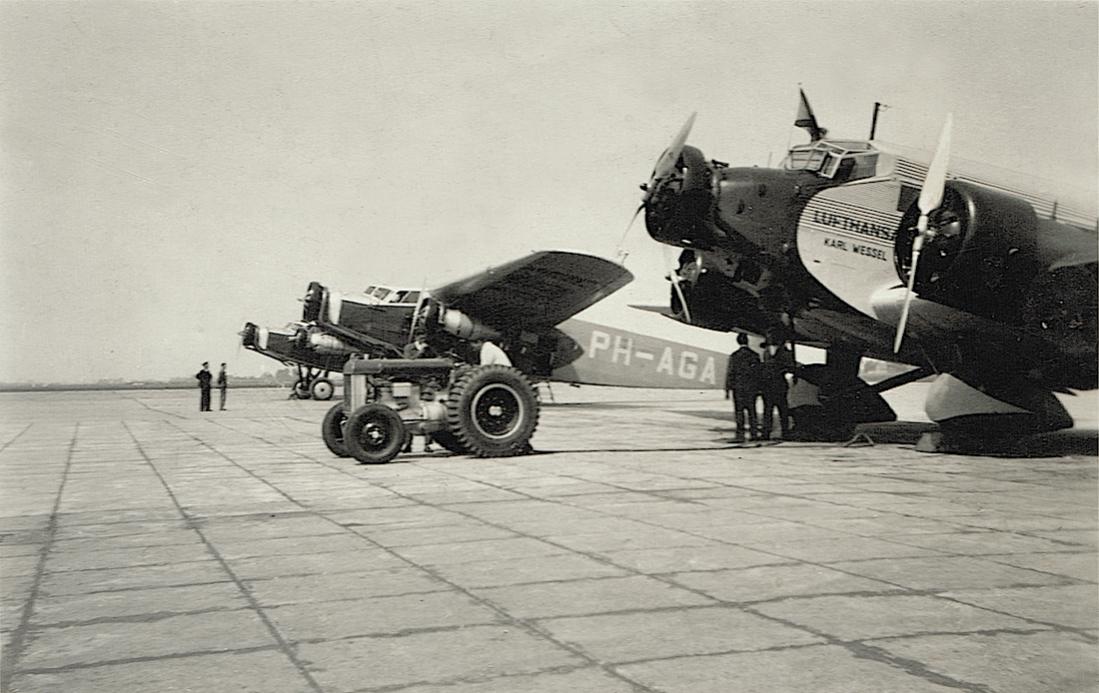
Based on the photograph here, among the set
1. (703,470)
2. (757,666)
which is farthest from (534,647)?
(703,470)

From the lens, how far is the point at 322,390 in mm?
34969

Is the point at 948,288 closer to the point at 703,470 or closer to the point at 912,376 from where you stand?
the point at 703,470

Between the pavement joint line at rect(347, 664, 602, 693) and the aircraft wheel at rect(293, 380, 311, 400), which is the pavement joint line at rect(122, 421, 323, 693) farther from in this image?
the aircraft wheel at rect(293, 380, 311, 400)

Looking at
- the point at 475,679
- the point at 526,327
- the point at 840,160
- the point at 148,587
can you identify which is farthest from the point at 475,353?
the point at 475,679

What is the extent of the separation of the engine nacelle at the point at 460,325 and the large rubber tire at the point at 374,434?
13209 mm

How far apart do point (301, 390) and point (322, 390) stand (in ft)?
5.61

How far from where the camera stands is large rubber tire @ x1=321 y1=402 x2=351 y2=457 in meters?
12.2

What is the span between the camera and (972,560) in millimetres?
5352

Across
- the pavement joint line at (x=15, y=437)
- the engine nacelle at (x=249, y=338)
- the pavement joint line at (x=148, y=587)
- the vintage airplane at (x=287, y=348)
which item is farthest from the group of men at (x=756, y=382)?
the engine nacelle at (x=249, y=338)

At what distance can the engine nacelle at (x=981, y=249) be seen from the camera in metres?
10.4

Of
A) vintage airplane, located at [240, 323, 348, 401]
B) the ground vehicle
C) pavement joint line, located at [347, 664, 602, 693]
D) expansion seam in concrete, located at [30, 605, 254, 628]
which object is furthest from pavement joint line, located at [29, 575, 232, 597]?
vintage airplane, located at [240, 323, 348, 401]

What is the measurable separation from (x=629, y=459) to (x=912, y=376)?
21.3 ft

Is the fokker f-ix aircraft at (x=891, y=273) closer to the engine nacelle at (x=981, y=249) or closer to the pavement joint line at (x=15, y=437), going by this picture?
the engine nacelle at (x=981, y=249)

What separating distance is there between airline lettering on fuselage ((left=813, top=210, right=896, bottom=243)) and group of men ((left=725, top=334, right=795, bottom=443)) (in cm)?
214
